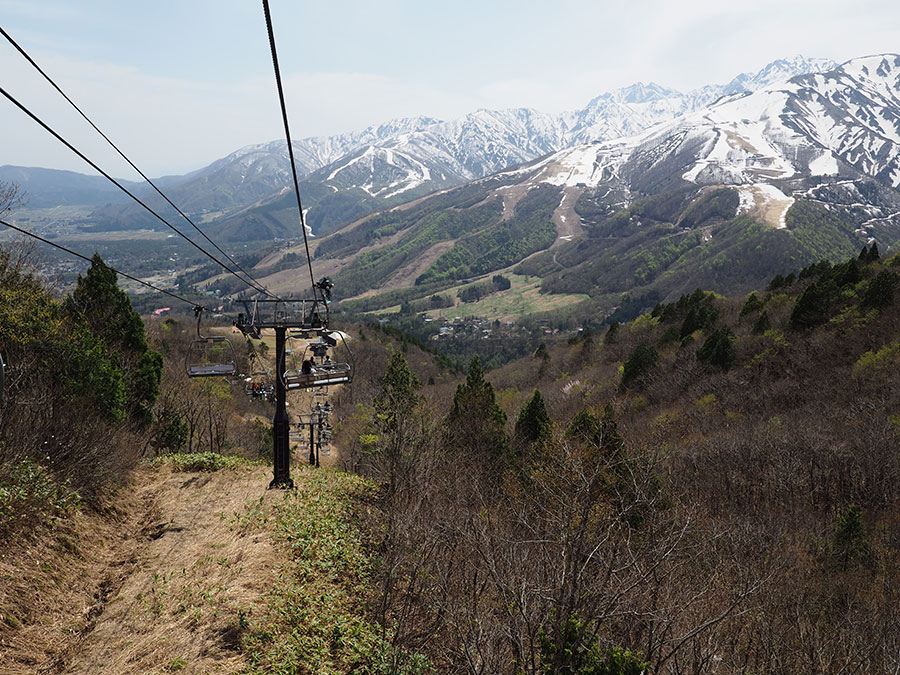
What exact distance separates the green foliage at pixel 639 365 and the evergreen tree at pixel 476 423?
79.5ft

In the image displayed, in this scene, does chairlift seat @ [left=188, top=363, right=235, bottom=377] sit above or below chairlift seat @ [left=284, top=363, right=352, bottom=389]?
above

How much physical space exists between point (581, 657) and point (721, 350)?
48.3 metres

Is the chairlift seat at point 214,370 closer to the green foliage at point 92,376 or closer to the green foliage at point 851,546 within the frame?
the green foliage at point 92,376

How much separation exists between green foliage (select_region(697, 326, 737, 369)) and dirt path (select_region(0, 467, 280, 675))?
1849 inches

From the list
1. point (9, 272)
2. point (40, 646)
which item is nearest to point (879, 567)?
point (40, 646)

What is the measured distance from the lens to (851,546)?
2044 centimetres

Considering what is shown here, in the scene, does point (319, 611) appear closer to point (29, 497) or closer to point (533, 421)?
point (29, 497)

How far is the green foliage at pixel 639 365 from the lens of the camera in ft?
185

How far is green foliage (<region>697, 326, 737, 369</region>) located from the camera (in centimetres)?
4931

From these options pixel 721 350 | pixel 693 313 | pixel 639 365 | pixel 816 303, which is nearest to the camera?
pixel 816 303

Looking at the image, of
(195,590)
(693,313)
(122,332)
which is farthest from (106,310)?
(693,313)

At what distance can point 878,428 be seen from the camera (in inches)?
1099

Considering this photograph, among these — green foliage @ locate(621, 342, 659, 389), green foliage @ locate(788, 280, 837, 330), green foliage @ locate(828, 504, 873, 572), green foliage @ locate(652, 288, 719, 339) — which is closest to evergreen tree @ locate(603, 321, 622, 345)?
green foliage @ locate(652, 288, 719, 339)

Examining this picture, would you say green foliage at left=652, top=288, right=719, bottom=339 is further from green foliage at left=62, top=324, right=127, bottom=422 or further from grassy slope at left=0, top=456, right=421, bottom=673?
green foliage at left=62, top=324, right=127, bottom=422
